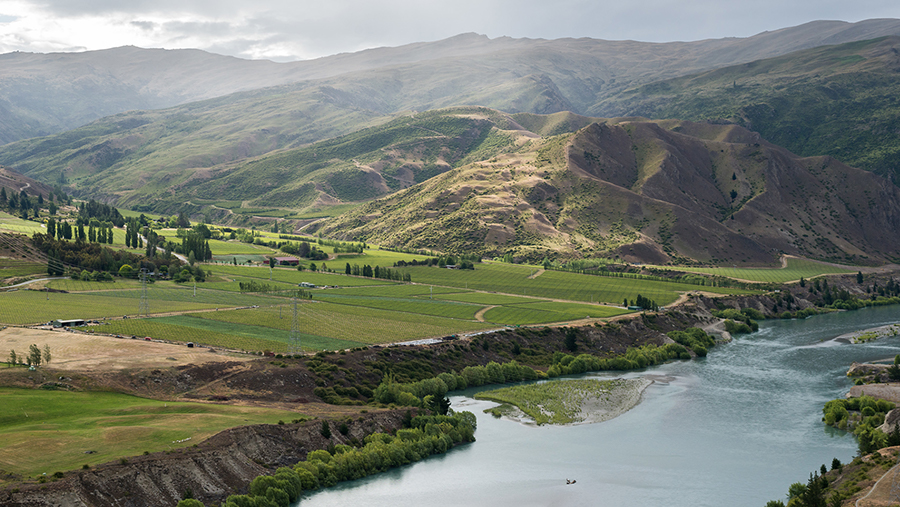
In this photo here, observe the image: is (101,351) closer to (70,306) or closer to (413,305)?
(70,306)

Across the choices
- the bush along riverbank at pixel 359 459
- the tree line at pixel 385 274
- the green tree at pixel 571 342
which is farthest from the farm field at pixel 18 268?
the green tree at pixel 571 342

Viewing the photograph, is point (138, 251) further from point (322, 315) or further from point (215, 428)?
point (215, 428)

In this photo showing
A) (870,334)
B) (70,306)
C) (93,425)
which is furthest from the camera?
(870,334)

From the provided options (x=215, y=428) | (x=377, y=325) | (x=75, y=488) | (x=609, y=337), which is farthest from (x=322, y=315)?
(x=75, y=488)

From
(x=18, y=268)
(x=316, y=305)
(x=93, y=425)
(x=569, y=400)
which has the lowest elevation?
(x=569, y=400)

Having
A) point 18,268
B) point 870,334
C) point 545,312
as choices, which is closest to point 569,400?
point 545,312
